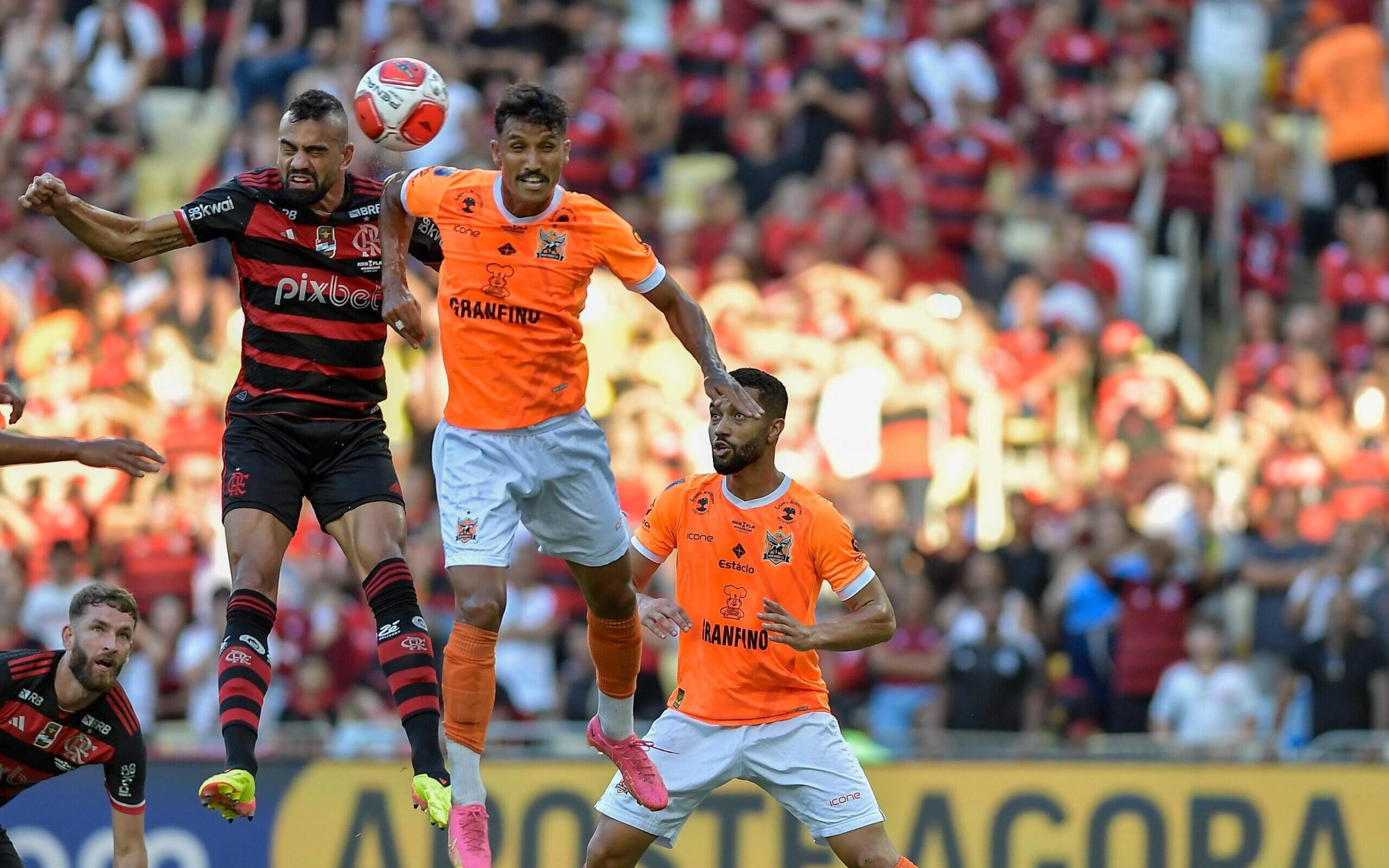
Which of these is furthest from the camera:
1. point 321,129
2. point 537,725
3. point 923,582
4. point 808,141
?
point 808,141

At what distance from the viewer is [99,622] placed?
9758mm

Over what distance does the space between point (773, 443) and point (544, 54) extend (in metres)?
11.0

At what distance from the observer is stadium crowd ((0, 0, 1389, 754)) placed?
15.1 metres

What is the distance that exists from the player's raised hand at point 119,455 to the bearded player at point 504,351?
111cm

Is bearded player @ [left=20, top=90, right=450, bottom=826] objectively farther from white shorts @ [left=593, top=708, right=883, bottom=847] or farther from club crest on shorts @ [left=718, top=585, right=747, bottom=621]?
club crest on shorts @ [left=718, top=585, right=747, bottom=621]

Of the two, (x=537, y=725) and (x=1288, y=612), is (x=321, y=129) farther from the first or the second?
(x=1288, y=612)

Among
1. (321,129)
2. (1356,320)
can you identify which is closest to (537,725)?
(321,129)

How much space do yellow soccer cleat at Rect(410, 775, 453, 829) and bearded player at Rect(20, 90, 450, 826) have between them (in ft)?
0.50

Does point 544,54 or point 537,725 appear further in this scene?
point 544,54

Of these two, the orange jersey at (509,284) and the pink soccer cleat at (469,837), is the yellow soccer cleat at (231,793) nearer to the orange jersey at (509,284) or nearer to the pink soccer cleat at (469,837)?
the pink soccer cleat at (469,837)

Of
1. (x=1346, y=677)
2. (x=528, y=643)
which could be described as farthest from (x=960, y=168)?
(x=1346, y=677)

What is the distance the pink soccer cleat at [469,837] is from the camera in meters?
8.82

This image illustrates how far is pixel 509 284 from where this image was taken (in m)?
9.11

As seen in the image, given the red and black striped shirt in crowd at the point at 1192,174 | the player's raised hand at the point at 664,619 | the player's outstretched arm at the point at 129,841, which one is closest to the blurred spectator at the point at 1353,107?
the red and black striped shirt in crowd at the point at 1192,174
